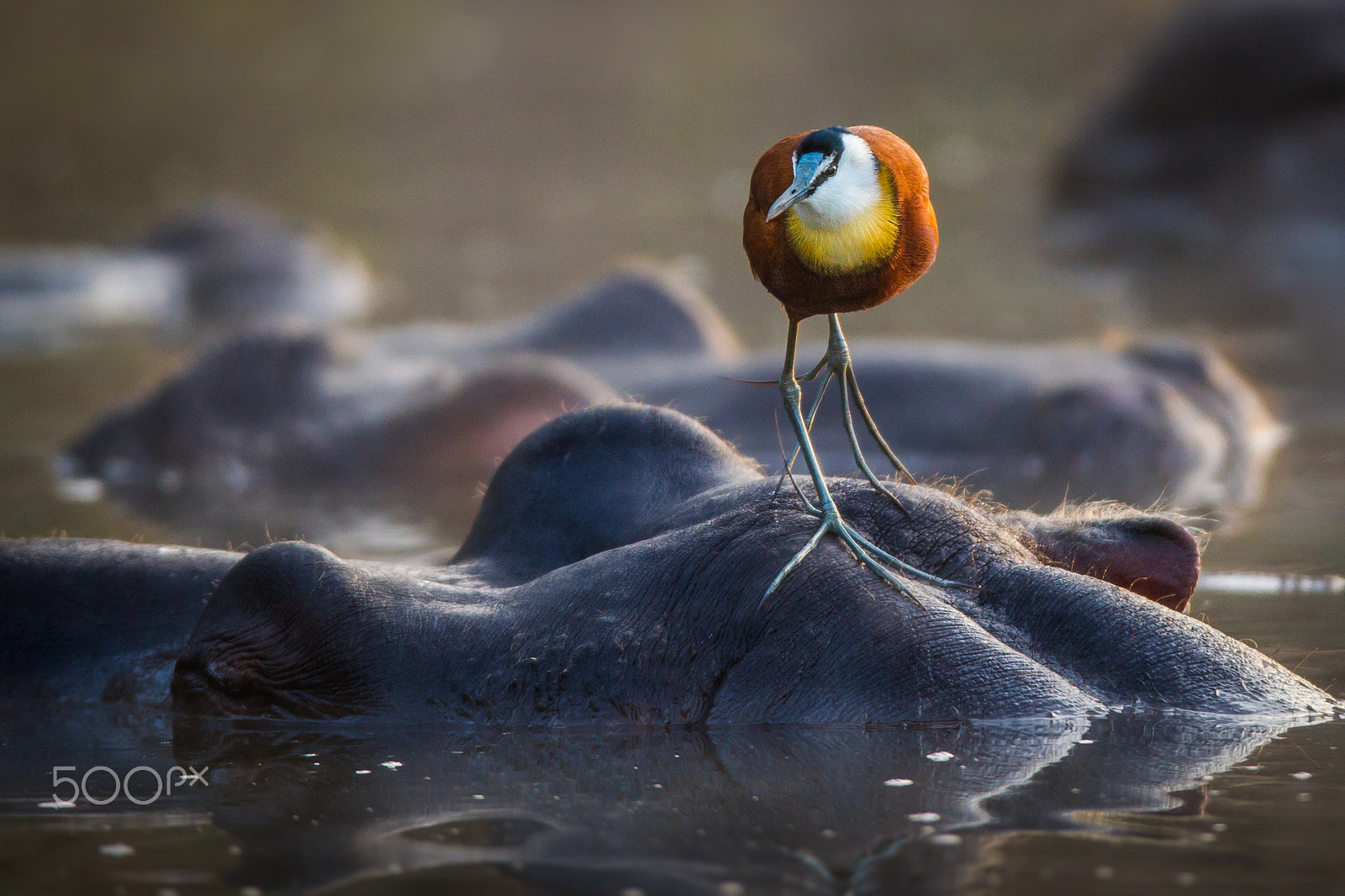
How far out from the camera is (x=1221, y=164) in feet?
55.0

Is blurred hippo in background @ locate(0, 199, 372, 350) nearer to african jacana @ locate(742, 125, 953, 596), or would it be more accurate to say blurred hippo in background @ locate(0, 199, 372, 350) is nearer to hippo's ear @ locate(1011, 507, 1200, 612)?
hippo's ear @ locate(1011, 507, 1200, 612)

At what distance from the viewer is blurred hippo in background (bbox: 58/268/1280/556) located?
7.63 meters

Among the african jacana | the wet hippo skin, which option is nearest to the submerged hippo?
the wet hippo skin

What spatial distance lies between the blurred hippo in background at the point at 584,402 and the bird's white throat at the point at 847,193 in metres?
4.27

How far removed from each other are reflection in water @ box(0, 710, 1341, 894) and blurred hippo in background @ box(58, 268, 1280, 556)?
3.52 meters

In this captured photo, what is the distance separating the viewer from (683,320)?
9273 millimetres

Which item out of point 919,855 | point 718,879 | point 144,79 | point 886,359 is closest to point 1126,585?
point 919,855

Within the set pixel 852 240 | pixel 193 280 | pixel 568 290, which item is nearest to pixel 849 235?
pixel 852 240

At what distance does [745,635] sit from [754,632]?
23 mm

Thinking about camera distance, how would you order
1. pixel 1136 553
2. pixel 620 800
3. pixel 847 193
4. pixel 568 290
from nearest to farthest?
pixel 847 193, pixel 620 800, pixel 1136 553, pixel 568 290

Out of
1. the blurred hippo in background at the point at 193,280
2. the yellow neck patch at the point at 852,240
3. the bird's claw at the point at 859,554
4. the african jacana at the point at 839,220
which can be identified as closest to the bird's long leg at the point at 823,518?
the bird's claw at the point at 859,554

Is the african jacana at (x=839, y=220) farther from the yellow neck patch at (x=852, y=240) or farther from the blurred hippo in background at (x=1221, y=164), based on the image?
the blurred hippo in background at (x=1221, y=164)

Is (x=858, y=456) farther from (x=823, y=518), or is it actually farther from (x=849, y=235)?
(x=849, y=235)

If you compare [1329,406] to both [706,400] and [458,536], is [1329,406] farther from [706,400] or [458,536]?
[458,536]
